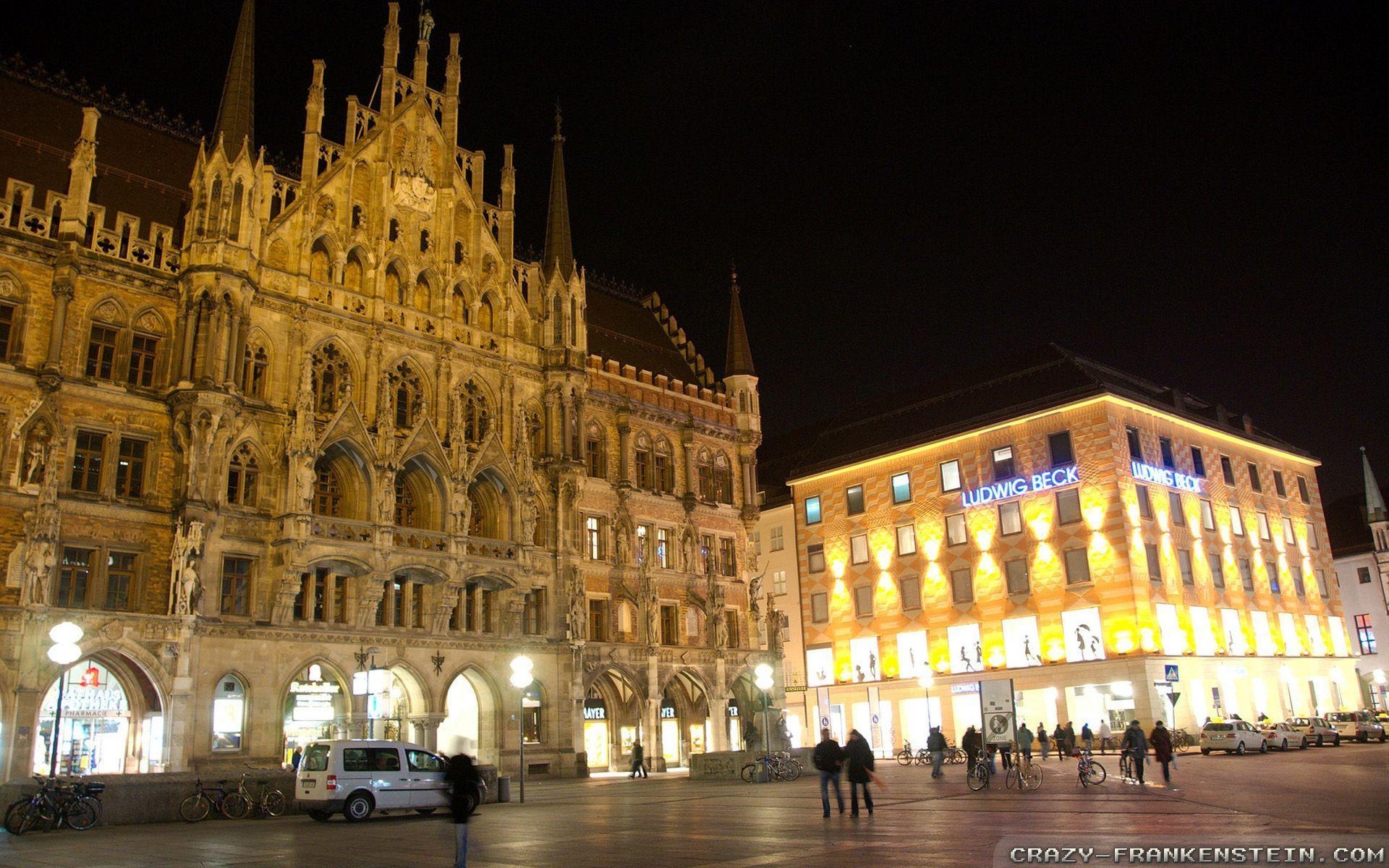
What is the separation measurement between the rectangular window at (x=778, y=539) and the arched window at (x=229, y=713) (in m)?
38.7

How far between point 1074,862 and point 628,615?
36.1 metres

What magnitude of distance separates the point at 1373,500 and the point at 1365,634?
9.35 metres

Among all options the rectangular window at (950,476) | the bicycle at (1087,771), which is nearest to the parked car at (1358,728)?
the rectangular window at (950,476)

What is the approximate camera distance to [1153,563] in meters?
52.4

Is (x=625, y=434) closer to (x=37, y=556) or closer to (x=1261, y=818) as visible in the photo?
(x=37, y=556)

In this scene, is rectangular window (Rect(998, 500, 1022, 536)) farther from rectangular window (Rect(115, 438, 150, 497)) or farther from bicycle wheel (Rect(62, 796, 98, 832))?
bicycle wheel (Rect(62, 796, 98, 832))

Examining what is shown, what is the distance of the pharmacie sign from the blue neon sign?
3082 millimetres

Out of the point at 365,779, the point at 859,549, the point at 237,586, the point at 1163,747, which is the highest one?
the point at 859,549

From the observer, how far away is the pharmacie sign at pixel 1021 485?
5375 centimetres

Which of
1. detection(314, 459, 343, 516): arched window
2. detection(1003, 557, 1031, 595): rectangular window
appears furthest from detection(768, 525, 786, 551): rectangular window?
detection(314, 459, 343, 516): arched window

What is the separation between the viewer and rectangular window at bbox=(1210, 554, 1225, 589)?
5672 cm

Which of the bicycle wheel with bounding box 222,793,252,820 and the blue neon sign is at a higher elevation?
the blue neon sign

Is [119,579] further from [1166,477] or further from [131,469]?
[1166,477]

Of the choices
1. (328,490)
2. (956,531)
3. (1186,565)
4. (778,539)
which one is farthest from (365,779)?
(778,539)
